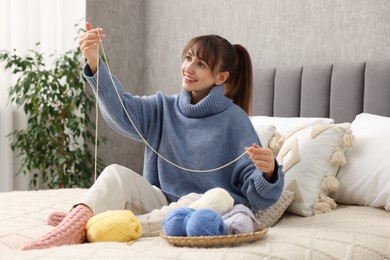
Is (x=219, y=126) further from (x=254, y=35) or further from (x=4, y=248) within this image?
(x=254, y=35)

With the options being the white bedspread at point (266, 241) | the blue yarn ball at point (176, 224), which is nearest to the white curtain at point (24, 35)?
the white bedspread at point (266, 241)

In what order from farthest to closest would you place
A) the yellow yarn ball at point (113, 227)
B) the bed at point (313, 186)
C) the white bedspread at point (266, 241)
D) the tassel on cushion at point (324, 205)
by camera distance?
the tassel on cushion at point (324, 205) → the yellow yarn ball at point (113, 227) → the bed at point (313, 186) → the white bedspread at point (266, 241)

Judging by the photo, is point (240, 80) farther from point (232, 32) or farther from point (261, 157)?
point (232, 32)

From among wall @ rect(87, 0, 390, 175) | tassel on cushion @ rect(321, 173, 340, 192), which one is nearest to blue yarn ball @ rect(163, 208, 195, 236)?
tassel on cushion @ rect(321, 173, 340, 192)

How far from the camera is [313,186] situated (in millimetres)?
2262

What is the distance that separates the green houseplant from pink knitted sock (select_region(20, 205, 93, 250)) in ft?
5.78

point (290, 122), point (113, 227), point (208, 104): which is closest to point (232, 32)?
point (290, 122)

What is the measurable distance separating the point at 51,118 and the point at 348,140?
76.7 inches

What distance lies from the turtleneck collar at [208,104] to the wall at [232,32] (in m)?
0.93

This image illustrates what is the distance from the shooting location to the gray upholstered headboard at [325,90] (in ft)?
8.64

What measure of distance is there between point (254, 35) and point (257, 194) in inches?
60.5

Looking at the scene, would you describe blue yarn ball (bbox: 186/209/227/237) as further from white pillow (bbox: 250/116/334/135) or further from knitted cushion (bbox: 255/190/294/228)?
white pillow (bbox: 250/116/334/135)

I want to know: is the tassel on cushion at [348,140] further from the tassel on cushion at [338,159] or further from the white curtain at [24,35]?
the white curtain at [24,35]

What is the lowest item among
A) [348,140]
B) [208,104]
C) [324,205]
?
[324,205]
